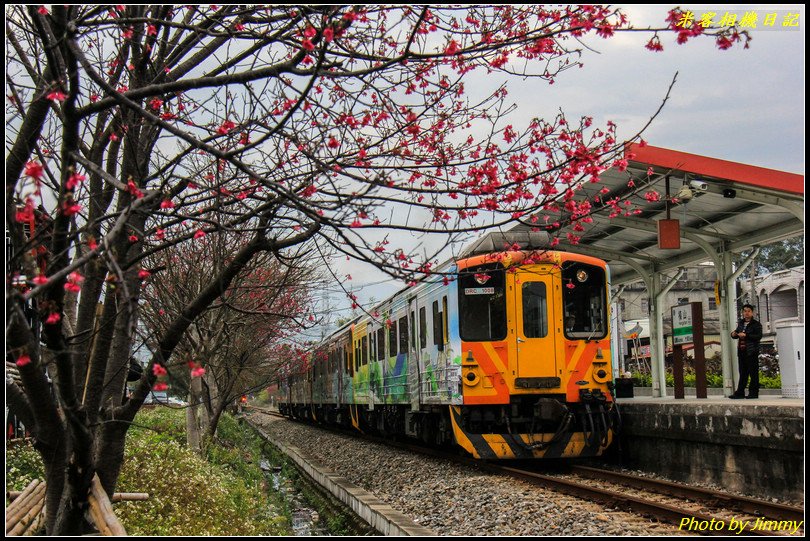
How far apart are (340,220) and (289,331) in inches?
694

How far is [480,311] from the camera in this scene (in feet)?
37.8

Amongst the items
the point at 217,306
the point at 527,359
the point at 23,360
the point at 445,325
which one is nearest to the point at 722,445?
the point at 527,359

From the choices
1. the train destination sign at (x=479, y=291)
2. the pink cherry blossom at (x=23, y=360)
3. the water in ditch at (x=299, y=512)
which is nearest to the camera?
the pink cherry blossom at (x=23, y=360)

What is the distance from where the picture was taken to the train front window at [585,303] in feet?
38.2

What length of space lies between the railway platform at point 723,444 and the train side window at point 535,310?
1804 millimetres

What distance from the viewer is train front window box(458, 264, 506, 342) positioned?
1139 cm

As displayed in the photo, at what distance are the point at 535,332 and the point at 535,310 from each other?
0.30 metres

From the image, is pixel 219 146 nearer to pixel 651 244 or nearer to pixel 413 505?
pixel 413 505

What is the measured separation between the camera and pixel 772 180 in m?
10.6

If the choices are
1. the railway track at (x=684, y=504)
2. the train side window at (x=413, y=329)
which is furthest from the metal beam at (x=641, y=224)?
the railway track at (x=684, y=504)

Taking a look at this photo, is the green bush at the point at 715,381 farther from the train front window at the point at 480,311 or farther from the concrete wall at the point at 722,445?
the train front window at the point at 480,311

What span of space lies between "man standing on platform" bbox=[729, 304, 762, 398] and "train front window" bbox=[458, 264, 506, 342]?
334 cm

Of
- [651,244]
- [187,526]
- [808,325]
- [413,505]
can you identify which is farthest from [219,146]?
[651,244]

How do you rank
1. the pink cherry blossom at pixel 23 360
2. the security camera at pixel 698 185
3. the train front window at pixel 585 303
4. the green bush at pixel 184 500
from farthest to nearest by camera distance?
the train front window at pixel 585 303 → the security camera at pixel 698 185 → the green bush at pixel 184 500 → the pink cherry blossom at pixel 23 360
